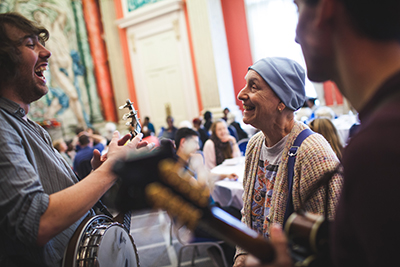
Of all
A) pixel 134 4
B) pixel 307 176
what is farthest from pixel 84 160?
pixel 134 4

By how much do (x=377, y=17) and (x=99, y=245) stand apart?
3.81 ft

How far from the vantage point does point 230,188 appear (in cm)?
314

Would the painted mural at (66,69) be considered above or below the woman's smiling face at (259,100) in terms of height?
above

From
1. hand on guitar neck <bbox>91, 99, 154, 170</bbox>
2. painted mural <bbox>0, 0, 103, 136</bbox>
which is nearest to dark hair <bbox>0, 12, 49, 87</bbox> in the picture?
hand on guitar neck <bbox>91, 99, 154, 170</bbox>

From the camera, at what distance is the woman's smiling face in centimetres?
152

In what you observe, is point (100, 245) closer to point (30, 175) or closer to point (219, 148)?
point (30, 175)

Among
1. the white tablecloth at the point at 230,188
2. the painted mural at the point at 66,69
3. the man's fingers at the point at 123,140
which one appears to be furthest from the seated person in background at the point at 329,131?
the painted mural at the point at 66,69

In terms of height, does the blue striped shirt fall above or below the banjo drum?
above

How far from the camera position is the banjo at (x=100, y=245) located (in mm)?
1117

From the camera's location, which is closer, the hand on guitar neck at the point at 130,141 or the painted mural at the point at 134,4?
the hand on guitar neck at the point at 130,141

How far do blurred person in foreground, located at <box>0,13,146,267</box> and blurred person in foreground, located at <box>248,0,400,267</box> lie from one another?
68cm

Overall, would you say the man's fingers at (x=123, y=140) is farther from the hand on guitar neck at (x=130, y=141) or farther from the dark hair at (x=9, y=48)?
the dark hair at (x=9, y=48)

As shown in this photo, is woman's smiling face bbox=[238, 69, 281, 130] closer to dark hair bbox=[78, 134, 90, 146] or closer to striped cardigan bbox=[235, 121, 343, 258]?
striped cardigan bbox=[235, 121, 343, 258]

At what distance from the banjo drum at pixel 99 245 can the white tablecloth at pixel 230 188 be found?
189 cm
